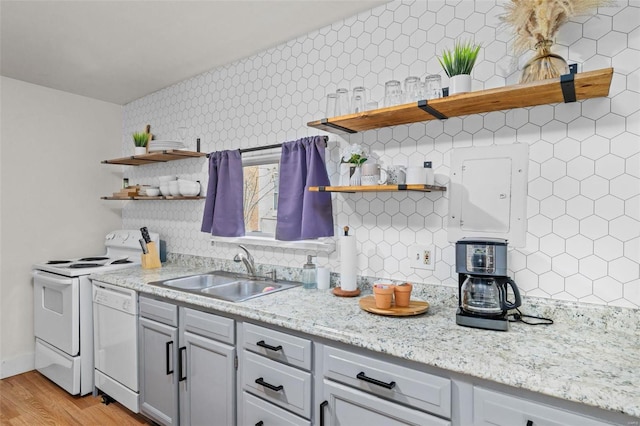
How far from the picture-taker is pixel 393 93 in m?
1.86

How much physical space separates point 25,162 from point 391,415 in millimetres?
3539

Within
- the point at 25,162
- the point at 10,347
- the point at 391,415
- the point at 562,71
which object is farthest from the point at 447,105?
the point at 10,347

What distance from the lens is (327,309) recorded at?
176 centimetres

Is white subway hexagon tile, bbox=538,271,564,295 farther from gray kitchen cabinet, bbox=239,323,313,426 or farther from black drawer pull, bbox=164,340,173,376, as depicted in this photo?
black drawer pull, bbox=164,340,173,376

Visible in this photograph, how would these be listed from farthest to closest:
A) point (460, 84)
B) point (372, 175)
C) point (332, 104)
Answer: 1. point (332, 104)
2. point (372, 175)
3. point (460, 84)

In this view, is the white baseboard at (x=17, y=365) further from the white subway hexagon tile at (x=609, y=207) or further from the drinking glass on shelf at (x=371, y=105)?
the white subway hexagon tile at (x=609, y=207)

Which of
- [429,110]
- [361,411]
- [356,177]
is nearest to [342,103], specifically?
[356,177]

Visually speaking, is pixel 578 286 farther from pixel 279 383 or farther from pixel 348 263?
pixel 279 383

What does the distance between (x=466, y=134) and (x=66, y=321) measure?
2.96 metres

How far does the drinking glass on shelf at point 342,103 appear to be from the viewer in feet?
6.73

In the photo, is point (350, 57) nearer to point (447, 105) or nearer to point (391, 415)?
point (447, 105)

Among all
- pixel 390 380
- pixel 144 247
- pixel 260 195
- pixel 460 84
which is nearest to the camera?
pixel 390 380

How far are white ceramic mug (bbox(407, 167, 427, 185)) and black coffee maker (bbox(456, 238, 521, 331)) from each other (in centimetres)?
36

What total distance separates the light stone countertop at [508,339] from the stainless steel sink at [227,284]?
17.5 inches
